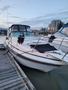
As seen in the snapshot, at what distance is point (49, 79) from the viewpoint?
23.1 feet

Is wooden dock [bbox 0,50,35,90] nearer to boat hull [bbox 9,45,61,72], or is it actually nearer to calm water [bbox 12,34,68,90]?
boat hull [bbox 9,45,61,72]

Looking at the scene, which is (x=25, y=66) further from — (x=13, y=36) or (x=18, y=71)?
(x=13, y=36)

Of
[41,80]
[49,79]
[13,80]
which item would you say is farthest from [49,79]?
[13,80]

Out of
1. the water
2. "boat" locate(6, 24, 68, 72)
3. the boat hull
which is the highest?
"boat" locate(6, 24, 68, 72)

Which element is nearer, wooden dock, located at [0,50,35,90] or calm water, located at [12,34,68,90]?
wooden dock, located at [0,50,35,90]

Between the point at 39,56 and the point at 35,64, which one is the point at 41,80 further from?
the point at 39,56

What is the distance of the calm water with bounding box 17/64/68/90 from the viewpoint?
6.29m

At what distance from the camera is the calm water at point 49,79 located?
629 cm

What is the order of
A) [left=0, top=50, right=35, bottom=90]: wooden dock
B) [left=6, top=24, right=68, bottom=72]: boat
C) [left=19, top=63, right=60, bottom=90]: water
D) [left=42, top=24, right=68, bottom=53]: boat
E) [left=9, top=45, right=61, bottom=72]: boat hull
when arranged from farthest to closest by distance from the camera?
[left=42, top=24, right=68, bottom=53]: boat < [left=9, top=45, right=61, bottom=72]: boat hull < [left=6, top=24, right=68, bottom=72]: boat < [left=19, top=63, right=60, bottom=90]: water < [left=0, top=50, right=35, bottom=90]: wooden dock

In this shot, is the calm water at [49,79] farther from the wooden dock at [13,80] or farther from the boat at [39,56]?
the wooden dock at [13,80]

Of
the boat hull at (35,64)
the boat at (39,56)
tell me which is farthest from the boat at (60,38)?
the boat hull at (35,64)

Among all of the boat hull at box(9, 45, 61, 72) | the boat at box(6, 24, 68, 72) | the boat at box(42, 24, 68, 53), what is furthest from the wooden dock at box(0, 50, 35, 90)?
the boat at box(42, 24, 68, 53)

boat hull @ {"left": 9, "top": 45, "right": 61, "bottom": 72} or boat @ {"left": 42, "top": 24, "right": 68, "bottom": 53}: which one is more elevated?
boat @ {"left": 42, "top": 24, "right": 68, "bottom": 53}

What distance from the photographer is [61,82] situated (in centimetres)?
671
